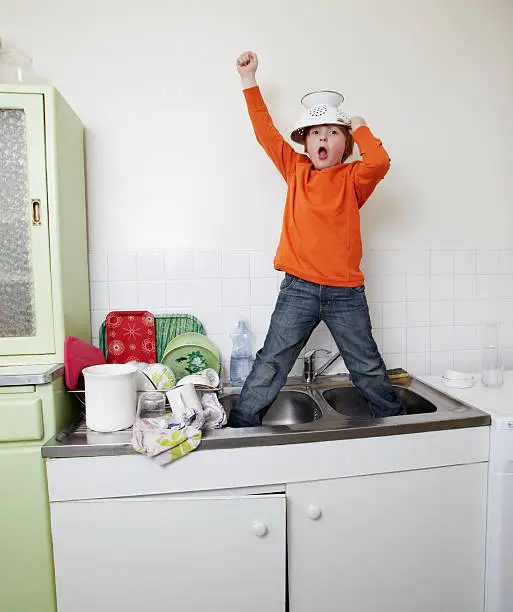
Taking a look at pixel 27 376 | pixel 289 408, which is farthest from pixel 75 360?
pixel 289 408

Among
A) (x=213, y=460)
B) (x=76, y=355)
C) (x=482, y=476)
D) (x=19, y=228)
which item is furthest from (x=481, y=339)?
(x=19, y=228)

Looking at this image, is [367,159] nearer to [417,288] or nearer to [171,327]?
[417,288]

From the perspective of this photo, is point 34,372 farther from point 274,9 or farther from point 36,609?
point 274,9

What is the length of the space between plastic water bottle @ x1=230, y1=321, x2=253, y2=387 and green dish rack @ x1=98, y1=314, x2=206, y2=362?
14 centimetres

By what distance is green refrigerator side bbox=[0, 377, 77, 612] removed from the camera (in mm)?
1192

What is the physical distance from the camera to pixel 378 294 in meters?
1.77

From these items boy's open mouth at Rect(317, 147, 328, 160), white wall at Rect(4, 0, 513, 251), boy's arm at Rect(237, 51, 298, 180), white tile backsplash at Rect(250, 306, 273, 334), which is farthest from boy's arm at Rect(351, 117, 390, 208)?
white tile backsplash at Rect(250, 306, 273, 334)

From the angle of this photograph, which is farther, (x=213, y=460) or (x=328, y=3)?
(x=328, y=3)

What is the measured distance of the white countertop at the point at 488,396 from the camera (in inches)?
52.1

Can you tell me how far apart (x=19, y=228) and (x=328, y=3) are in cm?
140

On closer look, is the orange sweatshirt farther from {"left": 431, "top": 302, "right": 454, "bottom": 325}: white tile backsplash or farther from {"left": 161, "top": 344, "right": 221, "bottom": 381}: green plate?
{"left": 431, "top": 302, "right": 454, "bottom": 325}: white tile backsplash

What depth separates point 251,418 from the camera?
1.39 m

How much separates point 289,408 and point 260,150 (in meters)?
0.99

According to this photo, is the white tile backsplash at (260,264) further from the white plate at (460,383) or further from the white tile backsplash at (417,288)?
the white plate at (460,383)
